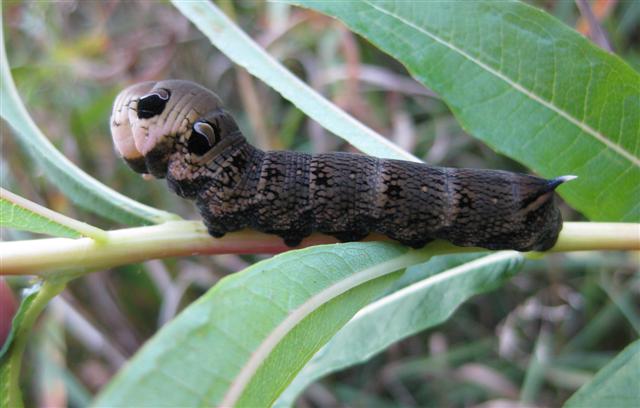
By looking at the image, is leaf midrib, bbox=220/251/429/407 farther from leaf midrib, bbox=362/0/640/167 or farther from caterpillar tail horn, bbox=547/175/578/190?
leaf midrib, bbox=362/0/640/167

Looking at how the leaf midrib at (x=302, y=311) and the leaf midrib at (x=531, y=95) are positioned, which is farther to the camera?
the leaf midrib at (x=531, y=95)

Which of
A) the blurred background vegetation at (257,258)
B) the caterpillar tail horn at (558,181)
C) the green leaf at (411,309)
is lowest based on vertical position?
the blurred background vegetation at (257,258)

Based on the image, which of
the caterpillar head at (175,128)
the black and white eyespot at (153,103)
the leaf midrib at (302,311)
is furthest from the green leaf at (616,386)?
the black and white eyespot at (153,103)

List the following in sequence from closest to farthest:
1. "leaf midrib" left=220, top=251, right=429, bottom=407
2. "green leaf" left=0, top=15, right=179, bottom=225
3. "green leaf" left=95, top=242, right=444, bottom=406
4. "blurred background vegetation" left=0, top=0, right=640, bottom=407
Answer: "green leaf" left=95, top=242, right=444, bottom=406
"leaf midrib" left=220, top=251, right=429, bottom=407
"green leaf" left=0, top=15, right=179, bottom=225
"blurred background vegetation" left=0, top=0, right=640, bottom=407

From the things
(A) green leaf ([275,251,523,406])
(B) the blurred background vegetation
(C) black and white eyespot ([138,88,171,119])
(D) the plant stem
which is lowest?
(B) the blurred background vegetation

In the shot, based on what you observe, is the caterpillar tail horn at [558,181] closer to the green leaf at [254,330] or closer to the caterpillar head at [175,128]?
the green leaf at [254,330]

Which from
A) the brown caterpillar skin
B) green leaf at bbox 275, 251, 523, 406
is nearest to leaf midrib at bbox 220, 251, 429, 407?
the brown caterpillar skin

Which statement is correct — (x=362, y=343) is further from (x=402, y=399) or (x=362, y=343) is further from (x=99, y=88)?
(x=99, y=88)
